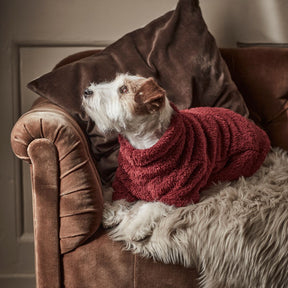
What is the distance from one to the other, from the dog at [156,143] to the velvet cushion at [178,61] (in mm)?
304

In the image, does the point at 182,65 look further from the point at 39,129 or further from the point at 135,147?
the point at 39,129

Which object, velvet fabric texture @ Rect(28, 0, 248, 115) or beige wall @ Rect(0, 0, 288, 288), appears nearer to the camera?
velvet fabric texture @ Rect(28, 0, 248, 115)

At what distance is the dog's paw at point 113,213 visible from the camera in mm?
1373

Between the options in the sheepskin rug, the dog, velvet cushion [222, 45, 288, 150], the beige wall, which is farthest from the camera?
the beige wall

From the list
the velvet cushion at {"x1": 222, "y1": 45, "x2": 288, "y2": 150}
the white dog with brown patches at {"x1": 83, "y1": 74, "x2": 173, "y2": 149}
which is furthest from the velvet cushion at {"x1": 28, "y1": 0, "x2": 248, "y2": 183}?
the white dog with brown patches at {"x1": 83, "y1": 74, "x2": 173, "y2": 149}

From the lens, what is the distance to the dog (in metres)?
1.39

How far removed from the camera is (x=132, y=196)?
1518 millimetres

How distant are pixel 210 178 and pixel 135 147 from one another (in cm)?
31

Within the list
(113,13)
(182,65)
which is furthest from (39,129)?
(113,13)

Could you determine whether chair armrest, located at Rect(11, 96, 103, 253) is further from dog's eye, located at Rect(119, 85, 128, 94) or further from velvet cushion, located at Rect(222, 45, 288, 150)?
velvet cushion, located at Rect(222, 45, 288, 150)

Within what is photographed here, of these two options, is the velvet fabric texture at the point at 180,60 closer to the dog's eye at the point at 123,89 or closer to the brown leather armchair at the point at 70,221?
the dog's eye at the point at 123,89

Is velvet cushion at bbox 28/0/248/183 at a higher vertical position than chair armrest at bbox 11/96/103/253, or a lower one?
higher

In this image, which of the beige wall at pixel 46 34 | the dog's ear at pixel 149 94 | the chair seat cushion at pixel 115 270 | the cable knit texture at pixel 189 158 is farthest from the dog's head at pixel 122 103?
the beige wall at pixel 46 34

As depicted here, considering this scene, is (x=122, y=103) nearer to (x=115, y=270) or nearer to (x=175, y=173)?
(x=175, y=173)
